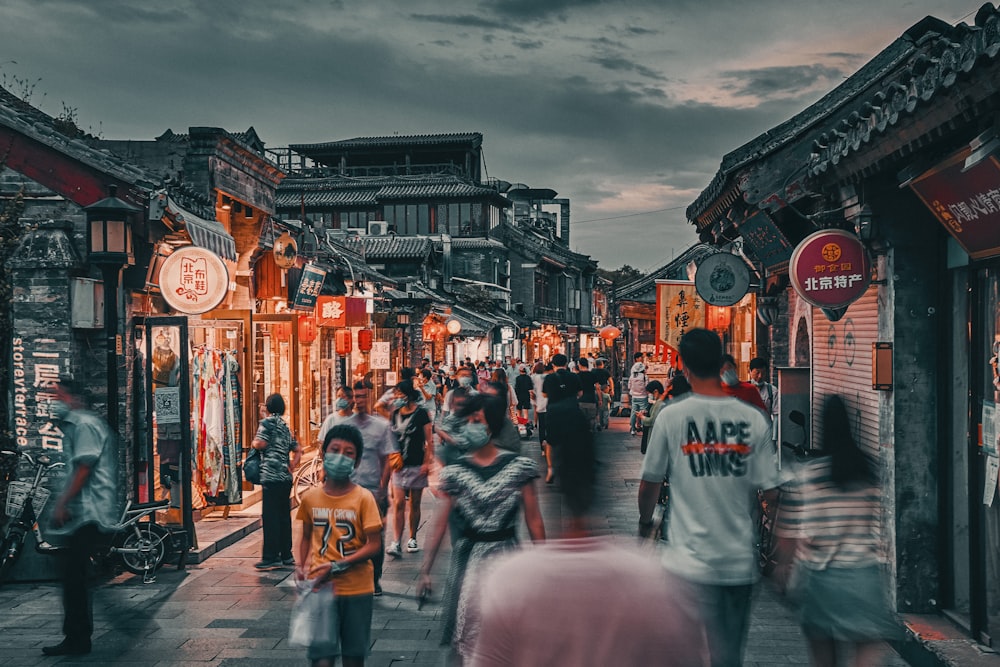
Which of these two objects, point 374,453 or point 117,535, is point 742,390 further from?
point 117,535

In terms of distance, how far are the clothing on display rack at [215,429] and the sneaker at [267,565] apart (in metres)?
2.51

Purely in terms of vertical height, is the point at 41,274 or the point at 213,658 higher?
the point at 41,274

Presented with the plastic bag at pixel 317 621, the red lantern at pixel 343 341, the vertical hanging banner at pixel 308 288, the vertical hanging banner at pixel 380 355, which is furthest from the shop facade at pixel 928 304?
the vertical hanging banner at pixel 380 355

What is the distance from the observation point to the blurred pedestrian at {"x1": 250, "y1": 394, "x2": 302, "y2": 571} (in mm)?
10305

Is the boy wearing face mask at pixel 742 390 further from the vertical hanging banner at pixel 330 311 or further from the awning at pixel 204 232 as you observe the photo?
the vertical hanging banner at pixel 330 311

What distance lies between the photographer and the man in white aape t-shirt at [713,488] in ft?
15.7

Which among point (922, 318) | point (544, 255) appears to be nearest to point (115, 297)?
point (922, 318)

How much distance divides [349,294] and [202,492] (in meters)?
10.2

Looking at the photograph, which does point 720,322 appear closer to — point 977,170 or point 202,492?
point 202,492

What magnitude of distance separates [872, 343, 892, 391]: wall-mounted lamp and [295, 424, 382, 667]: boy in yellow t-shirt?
4.30 meters

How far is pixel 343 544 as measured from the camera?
18.2 feet

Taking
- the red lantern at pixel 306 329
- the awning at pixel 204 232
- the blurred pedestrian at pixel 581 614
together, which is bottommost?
the blurred pedestrian at pixel 581 614

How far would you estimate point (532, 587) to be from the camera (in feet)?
9.61

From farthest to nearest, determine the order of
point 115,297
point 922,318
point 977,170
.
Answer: point 115,297
point 922,318
point 977,170
